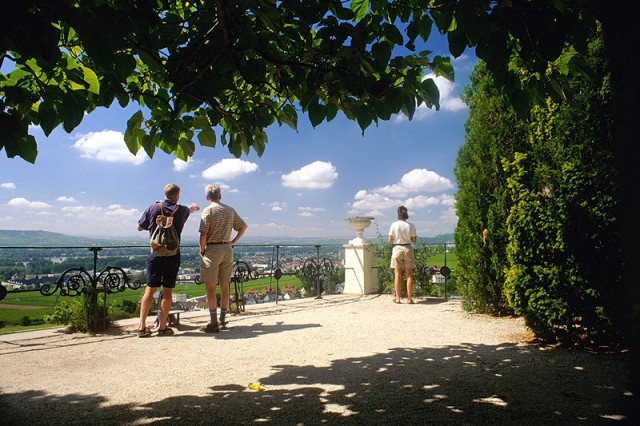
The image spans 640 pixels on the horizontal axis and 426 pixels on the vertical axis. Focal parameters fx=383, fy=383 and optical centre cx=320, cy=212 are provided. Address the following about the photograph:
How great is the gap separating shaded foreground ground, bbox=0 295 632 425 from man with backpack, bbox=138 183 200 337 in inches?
15.2

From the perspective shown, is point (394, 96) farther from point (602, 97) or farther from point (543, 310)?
point (543, 310)

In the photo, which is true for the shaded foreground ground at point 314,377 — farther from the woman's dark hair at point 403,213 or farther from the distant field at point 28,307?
the woman's dark hair at point 403,213

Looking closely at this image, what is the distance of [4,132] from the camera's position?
1934mm

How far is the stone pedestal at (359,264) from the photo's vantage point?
9.73 meters

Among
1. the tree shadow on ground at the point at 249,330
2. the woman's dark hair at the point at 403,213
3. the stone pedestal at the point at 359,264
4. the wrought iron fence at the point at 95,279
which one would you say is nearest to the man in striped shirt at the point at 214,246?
the tree shadow on ground at the point at 249,330

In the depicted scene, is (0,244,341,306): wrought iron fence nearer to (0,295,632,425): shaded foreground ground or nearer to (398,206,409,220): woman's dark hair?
(0,295,632,425): shaded foreground ground

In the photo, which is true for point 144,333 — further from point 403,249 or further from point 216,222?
point 403,249

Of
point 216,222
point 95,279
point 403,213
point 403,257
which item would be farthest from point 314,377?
point 403,213

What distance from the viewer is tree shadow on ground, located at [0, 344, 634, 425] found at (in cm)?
272

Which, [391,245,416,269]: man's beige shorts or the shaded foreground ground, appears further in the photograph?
[391,245,416,269]: man's beige shorts

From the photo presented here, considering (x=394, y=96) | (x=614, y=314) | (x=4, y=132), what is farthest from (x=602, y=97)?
(x=4, y=132)

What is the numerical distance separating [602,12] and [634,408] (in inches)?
42.2

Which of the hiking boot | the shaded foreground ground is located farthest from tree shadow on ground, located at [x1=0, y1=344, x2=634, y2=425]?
the hiking boot

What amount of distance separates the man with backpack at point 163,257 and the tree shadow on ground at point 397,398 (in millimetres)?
2129
